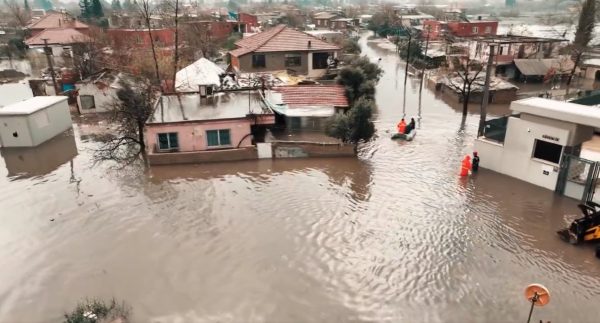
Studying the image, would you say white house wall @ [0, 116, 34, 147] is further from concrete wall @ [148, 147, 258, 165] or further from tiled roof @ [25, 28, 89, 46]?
tiled roof @ [25, 28, 89, 46]

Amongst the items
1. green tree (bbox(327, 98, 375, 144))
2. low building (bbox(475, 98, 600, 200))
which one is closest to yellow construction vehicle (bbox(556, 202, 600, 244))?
low building (bbox(475, 98, 600, 200))

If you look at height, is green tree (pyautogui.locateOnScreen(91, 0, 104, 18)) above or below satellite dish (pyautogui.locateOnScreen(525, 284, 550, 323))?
above

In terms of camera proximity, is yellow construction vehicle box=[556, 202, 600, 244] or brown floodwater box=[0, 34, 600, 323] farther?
yellow construction vehicle box=[556, 202, 600, 244]

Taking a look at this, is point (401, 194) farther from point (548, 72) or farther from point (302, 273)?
point (548, 72)

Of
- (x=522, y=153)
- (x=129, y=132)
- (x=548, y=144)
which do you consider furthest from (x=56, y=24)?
(x=548, y=144)

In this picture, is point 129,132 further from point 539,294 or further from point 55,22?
point 55,22

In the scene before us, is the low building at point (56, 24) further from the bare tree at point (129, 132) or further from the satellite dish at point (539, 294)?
the satellite dish at point (539, 294)
